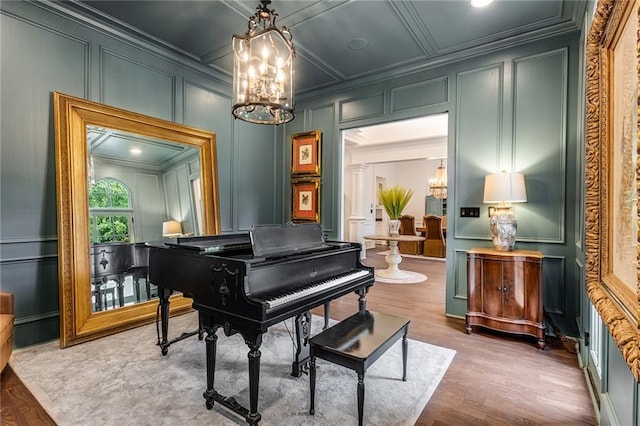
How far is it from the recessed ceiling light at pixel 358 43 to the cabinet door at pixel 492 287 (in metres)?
2.64

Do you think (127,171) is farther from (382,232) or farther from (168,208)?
(382,232)

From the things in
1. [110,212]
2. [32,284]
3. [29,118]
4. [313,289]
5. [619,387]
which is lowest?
[619,387]

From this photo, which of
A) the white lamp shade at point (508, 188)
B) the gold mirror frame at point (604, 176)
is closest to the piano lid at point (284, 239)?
the gold mirror frame at point (604, 176)

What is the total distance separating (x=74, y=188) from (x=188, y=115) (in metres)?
1.56

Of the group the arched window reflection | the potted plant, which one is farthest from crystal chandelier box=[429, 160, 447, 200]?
the arched window reflection

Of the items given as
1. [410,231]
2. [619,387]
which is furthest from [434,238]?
[619,387]

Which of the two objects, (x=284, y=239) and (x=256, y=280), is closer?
(x=256, y=280)

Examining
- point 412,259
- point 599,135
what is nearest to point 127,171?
point 599,135

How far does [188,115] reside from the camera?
3.86 metres

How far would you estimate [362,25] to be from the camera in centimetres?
304

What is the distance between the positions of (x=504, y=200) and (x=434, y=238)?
5.09 meters

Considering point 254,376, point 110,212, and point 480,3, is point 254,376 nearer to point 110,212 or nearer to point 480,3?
point 110,212

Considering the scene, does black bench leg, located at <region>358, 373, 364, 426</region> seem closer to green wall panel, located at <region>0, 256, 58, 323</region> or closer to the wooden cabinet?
the wooden cabinet

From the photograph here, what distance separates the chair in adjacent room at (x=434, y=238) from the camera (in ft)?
Answer: 25.4
